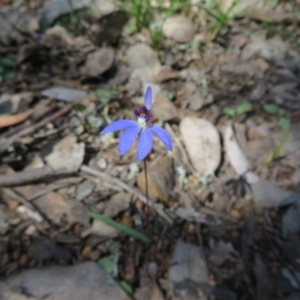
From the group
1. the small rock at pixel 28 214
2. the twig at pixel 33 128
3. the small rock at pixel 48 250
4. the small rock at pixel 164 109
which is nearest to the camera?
the small rock at pixel 48 250

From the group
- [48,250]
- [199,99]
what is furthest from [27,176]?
[199,99]

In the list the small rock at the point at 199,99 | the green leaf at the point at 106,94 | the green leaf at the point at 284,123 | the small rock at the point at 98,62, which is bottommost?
the green leaf at the point at 284,123

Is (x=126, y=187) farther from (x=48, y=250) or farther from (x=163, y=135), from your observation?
(x=163, y=135)

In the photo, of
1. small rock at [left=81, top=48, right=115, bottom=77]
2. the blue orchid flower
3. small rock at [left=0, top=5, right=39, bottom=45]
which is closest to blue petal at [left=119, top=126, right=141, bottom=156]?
the blue orchid flower

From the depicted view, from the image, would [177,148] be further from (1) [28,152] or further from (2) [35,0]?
(2) [35,0]

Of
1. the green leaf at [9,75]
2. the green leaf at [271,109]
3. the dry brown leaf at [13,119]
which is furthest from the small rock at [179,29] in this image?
the dry brown leaf at [13,119]

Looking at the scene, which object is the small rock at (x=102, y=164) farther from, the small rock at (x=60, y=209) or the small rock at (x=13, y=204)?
the small rock at (x=13, y=204)
